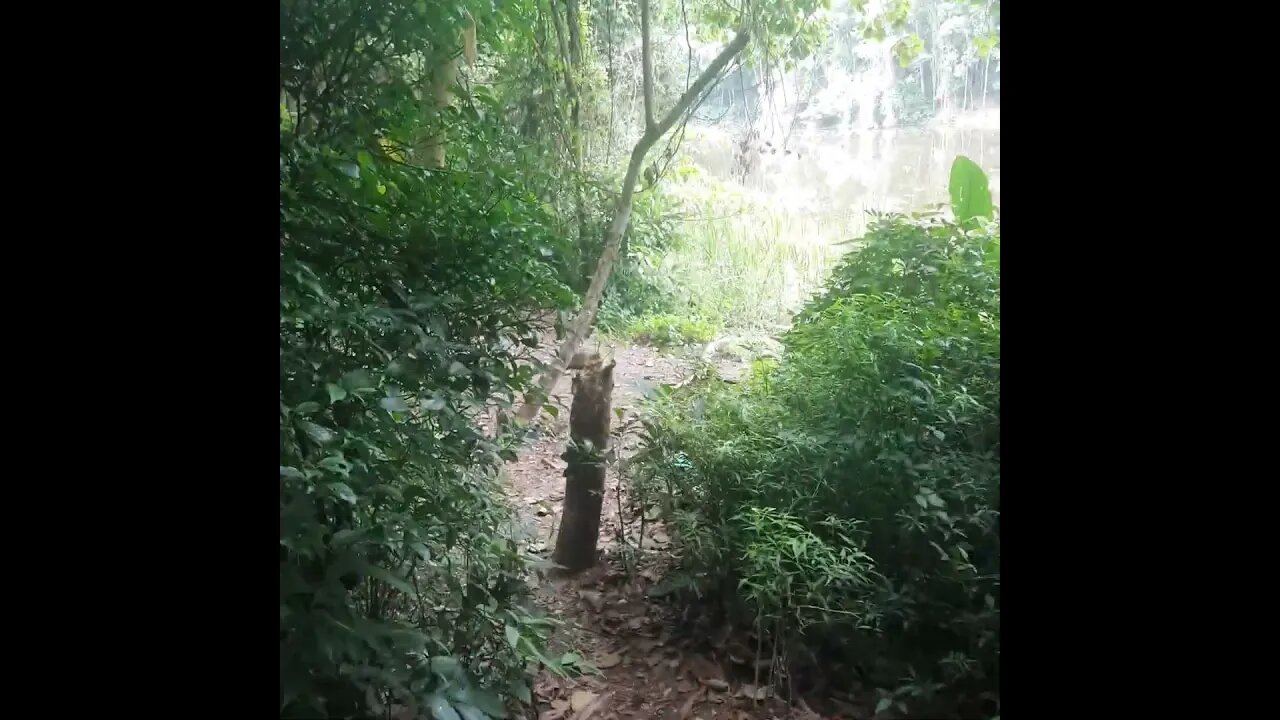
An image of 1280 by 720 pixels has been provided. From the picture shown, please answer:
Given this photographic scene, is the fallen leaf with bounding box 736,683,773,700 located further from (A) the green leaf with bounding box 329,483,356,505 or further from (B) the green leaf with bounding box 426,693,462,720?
(A) the green leaf with bounding box 329,483,356,505

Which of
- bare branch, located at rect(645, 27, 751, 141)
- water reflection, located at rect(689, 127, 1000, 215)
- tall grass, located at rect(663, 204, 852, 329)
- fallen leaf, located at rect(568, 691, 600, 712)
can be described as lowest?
fallen leaf, located at rect(568, 691, 600, 712)

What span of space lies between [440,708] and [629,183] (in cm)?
177

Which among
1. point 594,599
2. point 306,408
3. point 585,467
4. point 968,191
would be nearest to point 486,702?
point 306,408

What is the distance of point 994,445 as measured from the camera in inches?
54.5

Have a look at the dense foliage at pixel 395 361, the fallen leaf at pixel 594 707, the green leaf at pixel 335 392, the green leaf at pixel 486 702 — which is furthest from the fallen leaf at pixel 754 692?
the green leaf at pixel 335 392

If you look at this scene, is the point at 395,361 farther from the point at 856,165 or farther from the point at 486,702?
the point at 856,165

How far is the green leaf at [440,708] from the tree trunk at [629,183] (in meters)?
1.01

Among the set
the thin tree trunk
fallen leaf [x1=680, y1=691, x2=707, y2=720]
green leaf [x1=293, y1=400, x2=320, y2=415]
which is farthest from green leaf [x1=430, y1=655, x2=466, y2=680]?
the thin tree trunk

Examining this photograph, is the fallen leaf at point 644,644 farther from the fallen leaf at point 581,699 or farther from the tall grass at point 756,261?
the tall grass at point 756,261

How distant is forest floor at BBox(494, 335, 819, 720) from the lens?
4.97 feet
